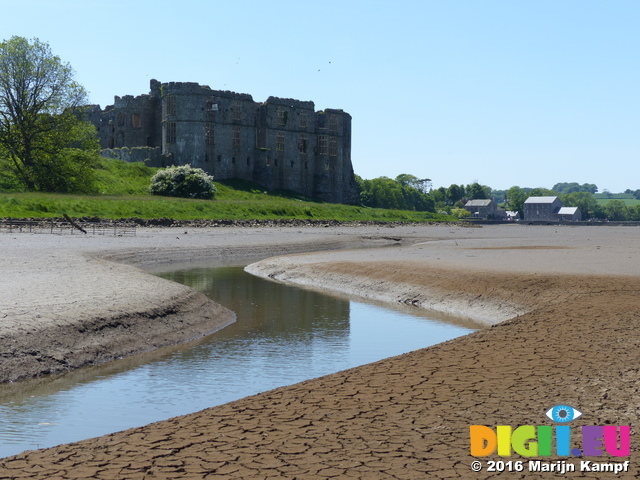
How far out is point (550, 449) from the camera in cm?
676

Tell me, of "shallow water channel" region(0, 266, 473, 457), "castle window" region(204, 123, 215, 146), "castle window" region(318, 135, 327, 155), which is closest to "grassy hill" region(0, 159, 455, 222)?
"castle window" region(204, 123, 215, 146)

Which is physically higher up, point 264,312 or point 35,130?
point 35,130

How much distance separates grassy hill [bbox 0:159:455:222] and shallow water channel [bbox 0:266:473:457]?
32.7 meters

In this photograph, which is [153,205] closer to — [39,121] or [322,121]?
[39,121]

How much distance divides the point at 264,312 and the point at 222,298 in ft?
9.33

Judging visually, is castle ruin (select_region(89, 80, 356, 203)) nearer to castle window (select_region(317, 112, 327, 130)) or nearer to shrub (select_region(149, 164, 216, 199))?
castle window (select_region(317, 112, 327, 130))

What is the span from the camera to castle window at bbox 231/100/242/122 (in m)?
89.4

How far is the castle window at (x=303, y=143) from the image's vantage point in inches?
3809

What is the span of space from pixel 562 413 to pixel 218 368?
6.47 m

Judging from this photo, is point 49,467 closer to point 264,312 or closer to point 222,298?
point 264,312

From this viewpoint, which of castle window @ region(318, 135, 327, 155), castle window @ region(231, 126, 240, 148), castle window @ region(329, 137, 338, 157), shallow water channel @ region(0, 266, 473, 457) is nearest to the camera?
shallow water channel @ region(0, 266, 473, 457)

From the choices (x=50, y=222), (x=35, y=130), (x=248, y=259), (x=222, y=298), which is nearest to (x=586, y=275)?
(x=222, y=298)

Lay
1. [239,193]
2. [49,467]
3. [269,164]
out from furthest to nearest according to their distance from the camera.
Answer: [269,164] < [239,193] < [49,467]

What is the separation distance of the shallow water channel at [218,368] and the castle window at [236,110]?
70.5m
